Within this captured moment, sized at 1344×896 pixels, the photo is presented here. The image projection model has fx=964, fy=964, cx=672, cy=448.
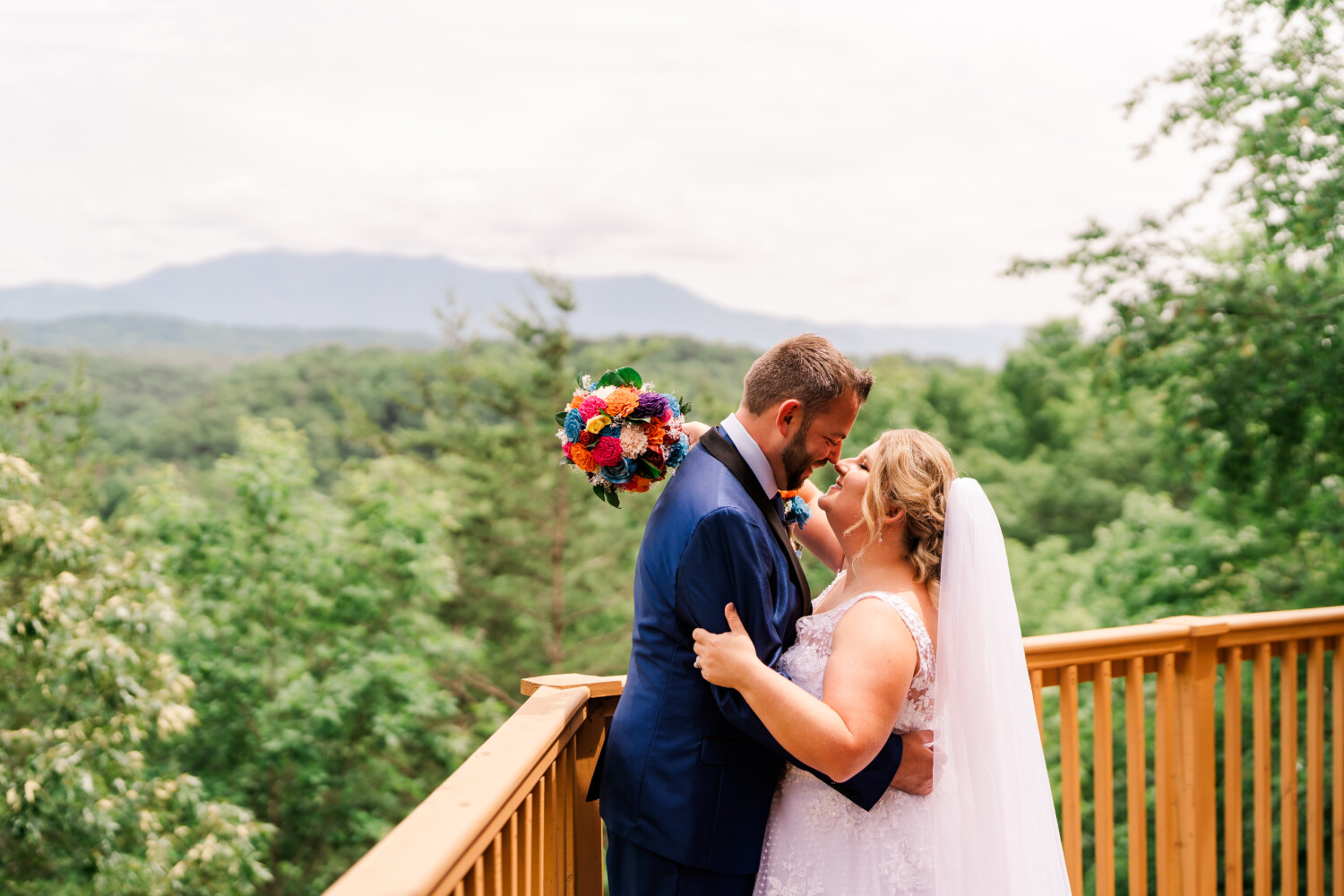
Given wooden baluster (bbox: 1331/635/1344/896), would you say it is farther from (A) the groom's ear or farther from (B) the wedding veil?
(A) the groom's ear

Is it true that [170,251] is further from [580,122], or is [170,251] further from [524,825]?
[524,825]

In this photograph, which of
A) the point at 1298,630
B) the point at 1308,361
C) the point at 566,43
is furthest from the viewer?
the point at 566,43

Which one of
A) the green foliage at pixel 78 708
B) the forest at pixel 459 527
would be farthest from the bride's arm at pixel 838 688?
the green foliage at pixel 78 708

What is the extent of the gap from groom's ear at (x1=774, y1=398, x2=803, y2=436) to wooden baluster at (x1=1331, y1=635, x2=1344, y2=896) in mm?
2373

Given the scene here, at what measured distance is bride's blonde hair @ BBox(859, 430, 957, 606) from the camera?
2.30 m

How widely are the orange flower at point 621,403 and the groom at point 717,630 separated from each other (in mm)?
195

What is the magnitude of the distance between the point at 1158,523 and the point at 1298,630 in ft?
29.8

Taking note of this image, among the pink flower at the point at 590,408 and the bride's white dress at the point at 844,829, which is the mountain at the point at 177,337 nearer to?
the pink flower at the point at 590,408

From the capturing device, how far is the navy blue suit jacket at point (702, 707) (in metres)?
2.10

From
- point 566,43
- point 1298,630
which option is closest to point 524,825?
point 1298,630

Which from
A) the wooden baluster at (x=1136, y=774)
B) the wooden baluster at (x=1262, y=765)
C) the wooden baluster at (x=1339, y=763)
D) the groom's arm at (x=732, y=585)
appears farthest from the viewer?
the wooden baluster at (x=1339, y=763)

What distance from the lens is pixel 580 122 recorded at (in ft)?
250

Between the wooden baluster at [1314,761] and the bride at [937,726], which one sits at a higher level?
the bride at [937,726]

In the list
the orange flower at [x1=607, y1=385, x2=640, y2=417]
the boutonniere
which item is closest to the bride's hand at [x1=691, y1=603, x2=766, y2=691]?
the orange flower at [x1=607, y1=385, x2=640, y2=417]
